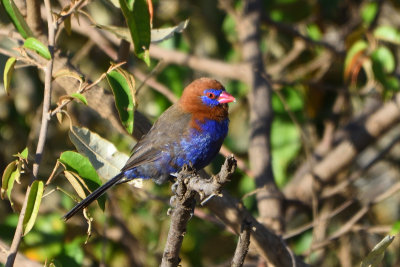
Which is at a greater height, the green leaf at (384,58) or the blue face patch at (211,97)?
the green leaf at (384,58)

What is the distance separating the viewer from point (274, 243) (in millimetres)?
3738

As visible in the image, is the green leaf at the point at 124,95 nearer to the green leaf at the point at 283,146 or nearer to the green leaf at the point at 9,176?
the green leaf at the point at 9,176

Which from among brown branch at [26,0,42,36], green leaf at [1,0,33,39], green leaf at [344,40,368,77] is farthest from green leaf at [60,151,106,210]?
green leaf at [344,40,368,77]

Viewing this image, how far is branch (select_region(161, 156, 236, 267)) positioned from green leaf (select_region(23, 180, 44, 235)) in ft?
1.73

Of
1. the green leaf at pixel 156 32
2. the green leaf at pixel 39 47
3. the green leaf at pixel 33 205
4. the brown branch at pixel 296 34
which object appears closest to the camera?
the green leaf at pixel 33 205

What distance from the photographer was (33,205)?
272 centimetres

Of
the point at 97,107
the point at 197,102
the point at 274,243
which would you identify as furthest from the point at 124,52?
the point at 274,243

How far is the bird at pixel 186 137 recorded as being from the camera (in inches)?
154

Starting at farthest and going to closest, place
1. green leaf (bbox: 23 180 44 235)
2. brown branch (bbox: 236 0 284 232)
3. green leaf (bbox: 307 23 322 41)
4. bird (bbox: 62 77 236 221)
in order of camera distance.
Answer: green leaf (bbox: 307 23 322 41), brown branch (bbox: 236 0 284 232), bird (bbox: 62 77 236 221), green leaf (bbox: 23 180 44 235)

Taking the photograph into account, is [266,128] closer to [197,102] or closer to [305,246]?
[197,102]

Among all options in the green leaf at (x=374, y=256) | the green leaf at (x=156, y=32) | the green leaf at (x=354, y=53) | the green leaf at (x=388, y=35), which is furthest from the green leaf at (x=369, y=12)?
the green leaf at (x=374, y=256)

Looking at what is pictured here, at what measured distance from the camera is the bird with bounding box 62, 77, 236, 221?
390 centimetres

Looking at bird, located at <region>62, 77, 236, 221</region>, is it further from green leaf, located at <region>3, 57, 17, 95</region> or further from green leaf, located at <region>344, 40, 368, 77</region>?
green leaf, located at <region>344, 40, 368, 77</region>

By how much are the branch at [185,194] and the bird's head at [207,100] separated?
1.25m
